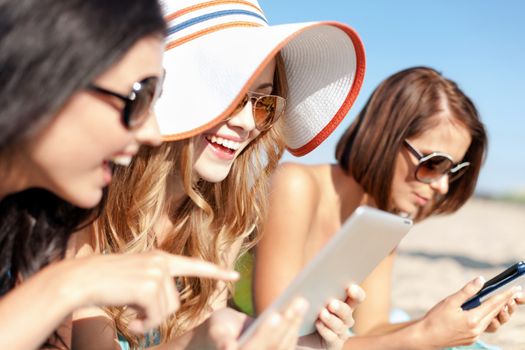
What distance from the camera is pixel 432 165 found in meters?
3.83

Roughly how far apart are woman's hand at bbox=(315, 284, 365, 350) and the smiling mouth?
0.74m

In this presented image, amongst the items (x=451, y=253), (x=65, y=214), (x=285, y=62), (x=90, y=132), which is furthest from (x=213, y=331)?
(x=451, y=253)

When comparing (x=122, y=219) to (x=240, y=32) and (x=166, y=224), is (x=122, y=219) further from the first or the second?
(x=240, y=32)

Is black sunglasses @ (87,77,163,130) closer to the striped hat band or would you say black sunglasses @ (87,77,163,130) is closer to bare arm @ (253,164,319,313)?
the striped hat band

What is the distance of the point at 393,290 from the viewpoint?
7.15 m

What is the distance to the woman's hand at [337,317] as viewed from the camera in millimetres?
2309

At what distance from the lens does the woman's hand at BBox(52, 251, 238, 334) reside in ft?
5.24

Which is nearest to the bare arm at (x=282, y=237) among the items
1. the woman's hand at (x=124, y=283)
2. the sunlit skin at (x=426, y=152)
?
the sunlit skin at (x=426, y=152)

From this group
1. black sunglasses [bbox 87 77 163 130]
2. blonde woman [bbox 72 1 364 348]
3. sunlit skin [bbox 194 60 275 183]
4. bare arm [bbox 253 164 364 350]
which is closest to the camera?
black sunglasses [bbox 87 77 163 130]

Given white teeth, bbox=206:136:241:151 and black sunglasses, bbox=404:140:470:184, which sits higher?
white teeth, bbox=206:136:241:151

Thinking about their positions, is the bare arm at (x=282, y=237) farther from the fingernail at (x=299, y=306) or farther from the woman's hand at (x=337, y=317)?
the fingernail at (x=299, y=306)

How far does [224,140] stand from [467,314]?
45.4 inches

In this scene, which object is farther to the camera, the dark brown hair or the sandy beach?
the sandy beach

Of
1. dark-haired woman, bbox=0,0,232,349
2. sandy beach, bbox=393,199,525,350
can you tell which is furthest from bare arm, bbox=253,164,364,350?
dark-haired woman, bbox=0,0,232,349
